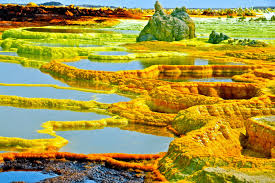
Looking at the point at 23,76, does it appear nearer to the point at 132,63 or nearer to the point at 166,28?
the point at 132,63

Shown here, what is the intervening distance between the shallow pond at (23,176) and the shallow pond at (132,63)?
8058 millimetres

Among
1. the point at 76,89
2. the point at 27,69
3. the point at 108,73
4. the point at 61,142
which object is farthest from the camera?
the point at 27,69

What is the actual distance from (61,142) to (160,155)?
1.61 metres

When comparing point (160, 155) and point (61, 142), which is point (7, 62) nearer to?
point (61, 142)

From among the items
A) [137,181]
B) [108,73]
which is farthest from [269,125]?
[108,73]

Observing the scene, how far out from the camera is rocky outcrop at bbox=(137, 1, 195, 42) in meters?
22.2

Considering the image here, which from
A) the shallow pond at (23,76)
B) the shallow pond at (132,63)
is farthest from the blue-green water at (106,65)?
the shallow pond at (23,76)

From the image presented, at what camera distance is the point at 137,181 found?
5.71 metres

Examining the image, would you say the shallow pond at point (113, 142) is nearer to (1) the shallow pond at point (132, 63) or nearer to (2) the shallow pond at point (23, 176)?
(2) the shallow pond at point (23, 176)

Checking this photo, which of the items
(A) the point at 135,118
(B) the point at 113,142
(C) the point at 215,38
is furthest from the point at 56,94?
(C) the point at 215,38

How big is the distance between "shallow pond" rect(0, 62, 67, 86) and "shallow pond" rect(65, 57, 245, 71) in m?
1.34

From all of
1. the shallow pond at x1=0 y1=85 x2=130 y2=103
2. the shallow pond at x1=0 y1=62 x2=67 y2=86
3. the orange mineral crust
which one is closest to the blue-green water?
the shallow pond at x1=0 y1=62 x2=67 y2=86

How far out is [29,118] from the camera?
334 inches

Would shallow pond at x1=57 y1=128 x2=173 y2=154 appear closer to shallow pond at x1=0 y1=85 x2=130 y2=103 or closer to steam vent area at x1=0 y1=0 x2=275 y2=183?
steam vent area at x1=0 y1=0 x2=275 y2=183
